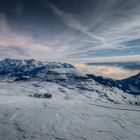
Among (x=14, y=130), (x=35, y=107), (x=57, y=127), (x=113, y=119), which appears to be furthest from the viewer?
(x=35, y=107)

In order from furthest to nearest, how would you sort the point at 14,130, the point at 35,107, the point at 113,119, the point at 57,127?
the point at 35,107 < the point at 113,119 < the point at 57,127 < the point at 14,130

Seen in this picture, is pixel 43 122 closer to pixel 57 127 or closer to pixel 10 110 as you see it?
pixel 57 127

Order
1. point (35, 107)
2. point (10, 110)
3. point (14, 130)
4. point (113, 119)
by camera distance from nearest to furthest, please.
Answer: point (14, 130)
point (113, 119)
point (10, 110)
point (35, 107)

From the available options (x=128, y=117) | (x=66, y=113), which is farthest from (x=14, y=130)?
(x=128, y=117)

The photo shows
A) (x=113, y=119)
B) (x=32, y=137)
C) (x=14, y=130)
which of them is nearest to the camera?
(x=32, y=137)

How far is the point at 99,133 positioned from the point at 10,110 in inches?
1047

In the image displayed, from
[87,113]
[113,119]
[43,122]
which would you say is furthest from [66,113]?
[113,119]

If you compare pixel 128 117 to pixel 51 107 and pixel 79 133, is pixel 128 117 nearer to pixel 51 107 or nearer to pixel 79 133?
pixel 79 133

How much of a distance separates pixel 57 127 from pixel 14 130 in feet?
30.6

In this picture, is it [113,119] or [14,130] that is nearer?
[14,130]

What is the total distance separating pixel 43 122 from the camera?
141 feet

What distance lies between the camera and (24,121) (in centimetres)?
4319

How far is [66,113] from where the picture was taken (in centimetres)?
5156

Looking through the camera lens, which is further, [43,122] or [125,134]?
[43,122]
